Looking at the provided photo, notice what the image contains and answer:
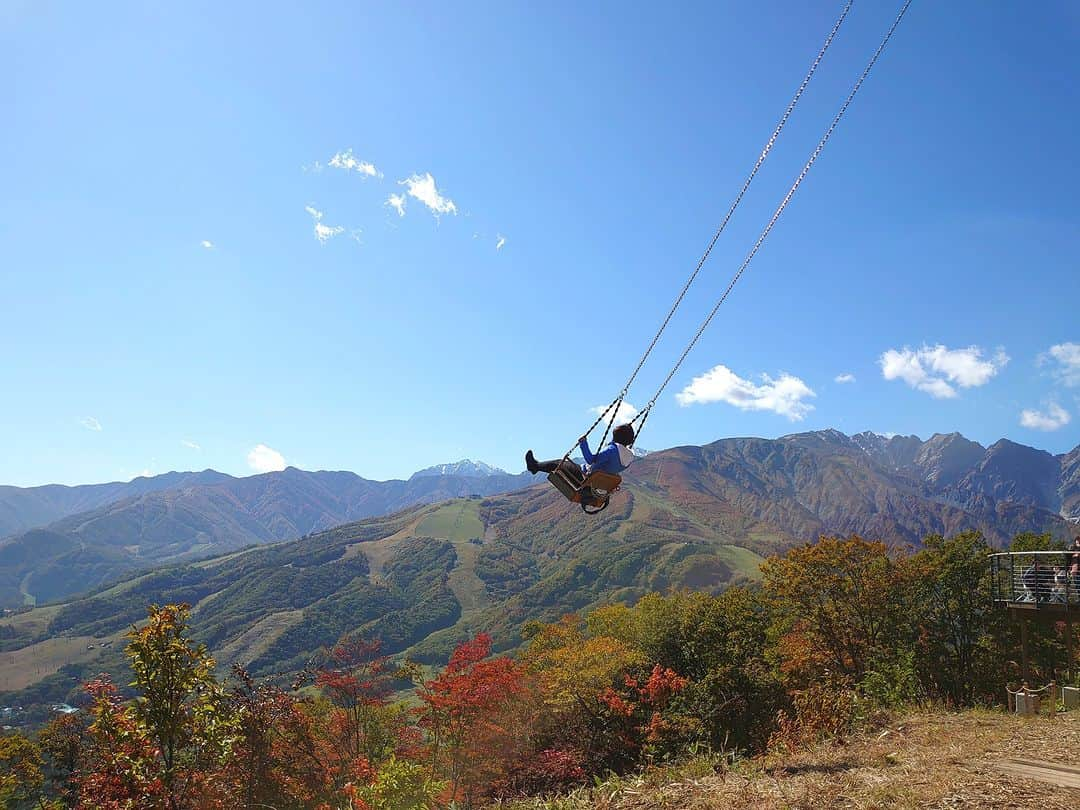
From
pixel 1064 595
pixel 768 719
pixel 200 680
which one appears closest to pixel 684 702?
pixel 768 719

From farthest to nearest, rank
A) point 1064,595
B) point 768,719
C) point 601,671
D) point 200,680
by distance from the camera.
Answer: point 601,671, point 768,719, point 1064,595, point 200,680

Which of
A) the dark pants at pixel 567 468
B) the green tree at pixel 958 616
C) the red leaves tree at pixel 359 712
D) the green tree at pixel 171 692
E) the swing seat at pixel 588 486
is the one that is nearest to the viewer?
the green tree at pixel 171 692

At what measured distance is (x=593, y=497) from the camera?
33.5 feet

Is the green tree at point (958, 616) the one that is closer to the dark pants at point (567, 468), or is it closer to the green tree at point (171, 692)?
the dark pants at point (567, 468)

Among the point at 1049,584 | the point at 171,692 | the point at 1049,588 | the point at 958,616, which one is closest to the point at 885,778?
the point at 171,692

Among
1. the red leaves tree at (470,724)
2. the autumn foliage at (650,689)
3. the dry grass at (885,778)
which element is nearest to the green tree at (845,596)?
Answer: the autumn foliage at (650,689)

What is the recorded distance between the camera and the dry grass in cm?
632

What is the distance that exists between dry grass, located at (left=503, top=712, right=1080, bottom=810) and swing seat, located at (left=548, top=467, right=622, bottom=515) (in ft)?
13.4

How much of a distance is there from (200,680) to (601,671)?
68.0 ft

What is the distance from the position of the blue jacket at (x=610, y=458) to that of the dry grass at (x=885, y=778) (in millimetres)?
4502

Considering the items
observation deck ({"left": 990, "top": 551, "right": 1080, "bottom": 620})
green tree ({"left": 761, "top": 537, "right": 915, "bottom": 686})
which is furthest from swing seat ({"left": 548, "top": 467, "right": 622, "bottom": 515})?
green tree ({"left": 761, "top": 537, "right": 915, "bottom": 686})

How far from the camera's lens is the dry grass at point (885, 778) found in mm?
6320

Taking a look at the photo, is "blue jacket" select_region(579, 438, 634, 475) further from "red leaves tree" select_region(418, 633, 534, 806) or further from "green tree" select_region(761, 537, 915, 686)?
"green tree" select_region(761, 537, 915, 686)

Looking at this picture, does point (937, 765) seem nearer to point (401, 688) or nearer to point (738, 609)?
point (738, 609)
